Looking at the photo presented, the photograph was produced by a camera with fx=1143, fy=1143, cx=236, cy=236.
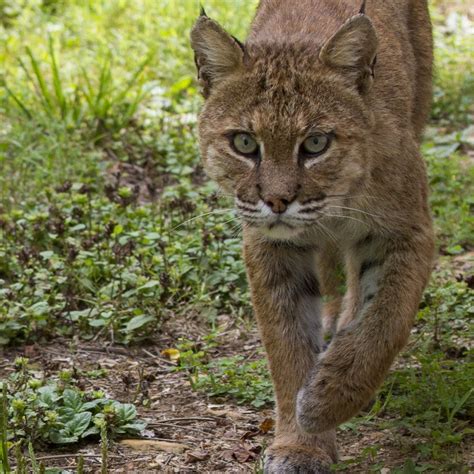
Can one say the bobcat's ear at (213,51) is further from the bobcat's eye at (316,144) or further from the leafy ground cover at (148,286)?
the leafy ground cover at (148,286)

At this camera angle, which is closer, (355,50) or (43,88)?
(355,50)

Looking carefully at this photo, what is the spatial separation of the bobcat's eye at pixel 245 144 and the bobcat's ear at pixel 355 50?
50 cm

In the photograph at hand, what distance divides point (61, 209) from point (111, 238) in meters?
0.61

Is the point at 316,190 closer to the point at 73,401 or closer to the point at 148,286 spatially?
the point at 73,401

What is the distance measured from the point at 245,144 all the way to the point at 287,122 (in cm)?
26

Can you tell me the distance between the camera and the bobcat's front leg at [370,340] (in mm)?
4996

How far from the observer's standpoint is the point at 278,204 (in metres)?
4.82

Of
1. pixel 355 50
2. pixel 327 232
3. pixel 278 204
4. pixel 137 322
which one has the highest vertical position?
pixel 355 50

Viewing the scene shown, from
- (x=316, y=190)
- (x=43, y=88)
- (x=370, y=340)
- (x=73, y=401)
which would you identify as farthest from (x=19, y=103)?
(x=370, y=340)

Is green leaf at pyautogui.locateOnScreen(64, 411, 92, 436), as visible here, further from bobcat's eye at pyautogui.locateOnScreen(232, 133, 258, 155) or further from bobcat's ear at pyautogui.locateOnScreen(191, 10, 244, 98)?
bobcat's ear at pyautogui.locateOnScreen(191, 10, 244, 98)

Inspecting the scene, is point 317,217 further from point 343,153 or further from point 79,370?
point 79,370

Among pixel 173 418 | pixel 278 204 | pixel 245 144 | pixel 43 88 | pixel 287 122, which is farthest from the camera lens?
pixel 43 88

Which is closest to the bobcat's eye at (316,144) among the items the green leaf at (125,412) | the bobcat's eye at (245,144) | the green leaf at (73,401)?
the bobcat's eye at (245,144)

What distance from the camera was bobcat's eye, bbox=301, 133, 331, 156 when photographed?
4984 mm
